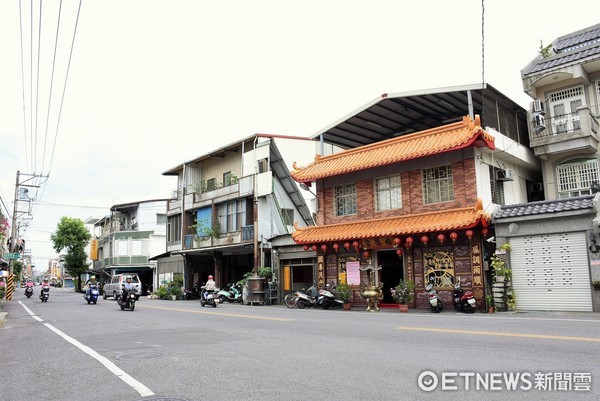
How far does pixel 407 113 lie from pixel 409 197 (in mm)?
5652

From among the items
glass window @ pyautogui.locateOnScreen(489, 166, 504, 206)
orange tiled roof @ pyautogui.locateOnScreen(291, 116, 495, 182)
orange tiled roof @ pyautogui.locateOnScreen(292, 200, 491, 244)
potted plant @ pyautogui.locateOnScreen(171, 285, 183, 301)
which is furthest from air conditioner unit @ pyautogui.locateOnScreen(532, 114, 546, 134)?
potted plant @ pyautogui.locateOnScreen(171, 285, 183, 301)

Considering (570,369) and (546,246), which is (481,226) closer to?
(546,246)

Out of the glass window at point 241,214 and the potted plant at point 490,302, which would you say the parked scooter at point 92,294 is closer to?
the glass window at point 241,214

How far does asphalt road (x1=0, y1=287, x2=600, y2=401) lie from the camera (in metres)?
5.48

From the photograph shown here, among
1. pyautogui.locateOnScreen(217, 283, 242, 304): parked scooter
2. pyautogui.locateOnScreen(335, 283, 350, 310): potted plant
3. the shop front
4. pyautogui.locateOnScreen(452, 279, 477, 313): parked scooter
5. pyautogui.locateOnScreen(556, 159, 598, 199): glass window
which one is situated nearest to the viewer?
pyautogui.locateOnScreen(452, 279, 477, 313): parked scooter

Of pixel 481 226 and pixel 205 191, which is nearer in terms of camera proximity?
pixel 481 226

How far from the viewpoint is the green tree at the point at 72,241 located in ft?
178

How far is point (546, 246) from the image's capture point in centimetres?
1709

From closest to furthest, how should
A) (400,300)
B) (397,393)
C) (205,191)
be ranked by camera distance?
(397,393) → (400,300) → (205,191)

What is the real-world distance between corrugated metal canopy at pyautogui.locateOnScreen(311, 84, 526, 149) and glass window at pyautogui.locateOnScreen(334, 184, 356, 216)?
354cm

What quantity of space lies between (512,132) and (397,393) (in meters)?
20.0

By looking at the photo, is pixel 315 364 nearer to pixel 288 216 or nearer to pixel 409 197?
pixel 409 197

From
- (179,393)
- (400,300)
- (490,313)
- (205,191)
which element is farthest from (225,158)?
(179,393)

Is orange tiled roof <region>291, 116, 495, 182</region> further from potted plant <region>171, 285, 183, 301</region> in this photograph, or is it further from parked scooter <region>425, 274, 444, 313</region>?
potted plant <region>171, 285, 183, 301</region>
